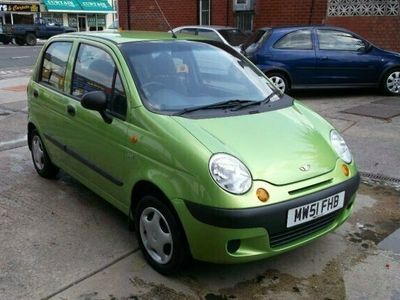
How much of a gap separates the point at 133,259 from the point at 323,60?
7047 millimetres

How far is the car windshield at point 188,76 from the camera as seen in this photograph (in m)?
3.53

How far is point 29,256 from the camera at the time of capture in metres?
3.55

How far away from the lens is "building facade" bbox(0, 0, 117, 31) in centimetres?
3615

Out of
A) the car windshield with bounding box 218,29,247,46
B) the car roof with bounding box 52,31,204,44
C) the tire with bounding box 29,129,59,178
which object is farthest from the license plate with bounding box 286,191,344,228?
the car windshield with bounding box 218,29,247,46

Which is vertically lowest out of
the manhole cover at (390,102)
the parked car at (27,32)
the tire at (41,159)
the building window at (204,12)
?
the parked car at (27,32)

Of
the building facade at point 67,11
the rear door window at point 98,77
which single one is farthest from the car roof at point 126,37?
the building facade at point 67,11

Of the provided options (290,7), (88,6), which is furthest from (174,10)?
(88,6)

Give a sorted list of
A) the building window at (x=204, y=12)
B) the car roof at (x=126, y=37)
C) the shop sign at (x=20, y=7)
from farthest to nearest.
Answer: the shop sign at (x=20, y=7)
the building window at (x=204, y=12)
the car roof at (x=126, y=37)

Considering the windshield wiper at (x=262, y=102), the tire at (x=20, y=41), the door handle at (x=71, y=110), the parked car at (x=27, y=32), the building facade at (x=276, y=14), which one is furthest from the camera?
the tire at (x=20, y=41)

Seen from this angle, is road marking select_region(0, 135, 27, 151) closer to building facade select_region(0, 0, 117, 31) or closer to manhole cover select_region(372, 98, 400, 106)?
manhole cover select_region(372, 98, 400, 106)

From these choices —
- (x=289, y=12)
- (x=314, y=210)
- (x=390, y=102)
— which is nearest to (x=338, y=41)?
(x=390, y=102)

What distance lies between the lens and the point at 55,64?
4.71m

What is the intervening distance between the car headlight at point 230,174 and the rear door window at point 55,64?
7.12 feet

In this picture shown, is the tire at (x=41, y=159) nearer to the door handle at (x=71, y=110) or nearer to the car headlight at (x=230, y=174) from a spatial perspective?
the door handle at (x=71, y=110)
